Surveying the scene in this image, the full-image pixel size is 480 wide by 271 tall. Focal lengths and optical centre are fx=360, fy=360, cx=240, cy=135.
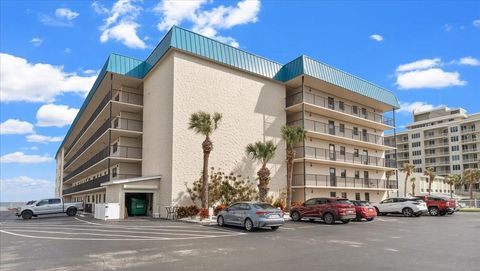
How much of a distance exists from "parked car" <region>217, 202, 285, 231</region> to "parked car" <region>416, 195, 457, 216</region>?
18590 mm

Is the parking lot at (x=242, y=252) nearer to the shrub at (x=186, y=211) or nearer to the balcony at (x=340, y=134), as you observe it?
the shrub at (x=186, y=211)

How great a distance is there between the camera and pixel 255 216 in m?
17.9

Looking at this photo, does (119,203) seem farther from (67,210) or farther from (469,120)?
(469,120)

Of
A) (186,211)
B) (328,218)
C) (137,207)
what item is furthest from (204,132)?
(328,218)

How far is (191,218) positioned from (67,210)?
1529 cm

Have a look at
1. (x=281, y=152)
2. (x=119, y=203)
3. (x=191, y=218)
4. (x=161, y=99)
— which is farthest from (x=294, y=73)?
(x=119, y=203)

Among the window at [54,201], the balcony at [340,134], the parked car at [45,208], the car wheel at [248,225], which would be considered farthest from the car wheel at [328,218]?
the window at [54,201]

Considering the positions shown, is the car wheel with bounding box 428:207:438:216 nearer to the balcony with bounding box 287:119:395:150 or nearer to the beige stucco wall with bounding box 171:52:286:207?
the balcony with bounding box 287:119:395:150

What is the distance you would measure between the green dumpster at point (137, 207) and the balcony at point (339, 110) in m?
15.9

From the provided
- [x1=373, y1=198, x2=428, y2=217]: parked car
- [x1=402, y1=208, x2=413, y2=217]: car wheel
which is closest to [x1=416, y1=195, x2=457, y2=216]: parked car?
[x1=373, y1=198, x2=428, y2=217]: parked car

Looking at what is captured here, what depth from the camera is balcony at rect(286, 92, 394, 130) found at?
34.7 m

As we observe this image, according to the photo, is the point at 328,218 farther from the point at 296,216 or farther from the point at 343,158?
the point at 343,158

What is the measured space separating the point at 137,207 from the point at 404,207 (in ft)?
70.2

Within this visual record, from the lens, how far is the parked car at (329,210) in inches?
853
